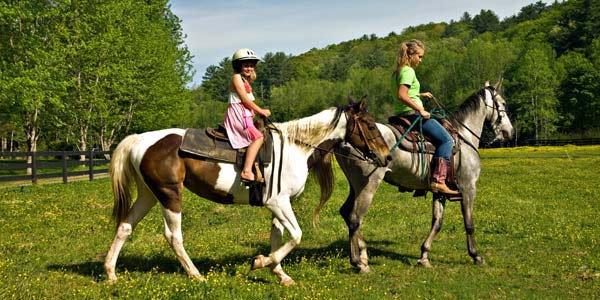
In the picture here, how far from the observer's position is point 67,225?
39.0 feet

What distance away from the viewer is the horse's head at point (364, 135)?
7613mm

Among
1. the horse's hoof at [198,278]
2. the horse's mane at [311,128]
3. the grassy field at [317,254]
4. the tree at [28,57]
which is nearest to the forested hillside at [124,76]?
the tree at [28,57]

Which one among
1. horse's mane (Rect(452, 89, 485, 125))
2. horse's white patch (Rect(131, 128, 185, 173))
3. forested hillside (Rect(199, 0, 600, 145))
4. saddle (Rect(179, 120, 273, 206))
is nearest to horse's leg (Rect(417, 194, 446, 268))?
horse's mane (Rect(452, 89, 485, 125))

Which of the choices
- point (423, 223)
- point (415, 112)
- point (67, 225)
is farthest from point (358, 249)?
point (67, 225)

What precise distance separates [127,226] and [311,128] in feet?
10.8

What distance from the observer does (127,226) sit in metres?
7.41

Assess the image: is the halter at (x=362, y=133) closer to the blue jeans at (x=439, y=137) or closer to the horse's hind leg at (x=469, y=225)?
the blue jeans at (x=439, y=137)

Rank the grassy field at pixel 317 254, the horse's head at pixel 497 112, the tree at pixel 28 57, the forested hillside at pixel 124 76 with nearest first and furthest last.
Result: the grassy field at pixel 317 254 → the horse's head at pixel 497 112 → the tree at pixel 28 57 → the forested hillside at pixel 124 76

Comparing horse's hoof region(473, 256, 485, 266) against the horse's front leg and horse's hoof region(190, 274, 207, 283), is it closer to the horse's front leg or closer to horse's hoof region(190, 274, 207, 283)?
the horse's front leg

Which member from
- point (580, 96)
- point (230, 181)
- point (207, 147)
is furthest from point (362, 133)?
point (580, 96)

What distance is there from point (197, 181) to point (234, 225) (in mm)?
5172

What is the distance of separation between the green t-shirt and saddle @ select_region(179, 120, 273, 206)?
2.78 m

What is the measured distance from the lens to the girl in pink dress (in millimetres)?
6992

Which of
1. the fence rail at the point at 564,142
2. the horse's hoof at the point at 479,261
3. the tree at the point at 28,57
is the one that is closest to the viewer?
the horse's hoof at the point at 479,261
